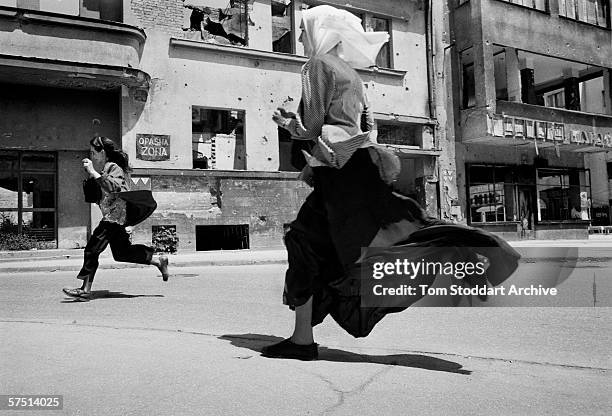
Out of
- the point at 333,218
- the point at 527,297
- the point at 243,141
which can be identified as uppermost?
the point at 243,141

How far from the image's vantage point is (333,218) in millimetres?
3371

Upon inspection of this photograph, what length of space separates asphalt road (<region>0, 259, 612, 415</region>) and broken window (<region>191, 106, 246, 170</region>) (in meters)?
11.6

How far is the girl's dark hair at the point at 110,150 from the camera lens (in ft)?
23.6

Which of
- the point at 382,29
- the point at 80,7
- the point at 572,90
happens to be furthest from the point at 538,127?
the point at 80,7

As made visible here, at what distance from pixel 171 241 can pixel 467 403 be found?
1478 cm

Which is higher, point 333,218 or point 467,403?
point 333,218

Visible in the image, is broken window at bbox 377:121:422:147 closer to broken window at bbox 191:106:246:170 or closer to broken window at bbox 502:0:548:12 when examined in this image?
broken window at bbox 191:106:246:170

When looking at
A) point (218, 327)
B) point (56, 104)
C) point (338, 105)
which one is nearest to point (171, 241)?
point (56, 104)

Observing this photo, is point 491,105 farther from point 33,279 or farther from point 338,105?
point 338,105

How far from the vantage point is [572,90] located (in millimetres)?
26906

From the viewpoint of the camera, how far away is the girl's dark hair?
23.6 feet

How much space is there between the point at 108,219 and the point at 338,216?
4416 millimetres

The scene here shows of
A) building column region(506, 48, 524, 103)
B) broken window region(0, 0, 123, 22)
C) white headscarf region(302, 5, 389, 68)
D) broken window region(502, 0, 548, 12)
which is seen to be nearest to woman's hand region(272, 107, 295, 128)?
white headscarf region(302, 5, 389, 68)

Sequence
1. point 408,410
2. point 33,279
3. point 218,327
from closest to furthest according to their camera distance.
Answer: point 408,410 → point 218,327 → point 33,279
